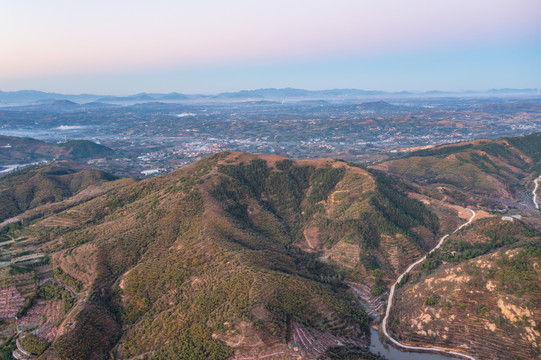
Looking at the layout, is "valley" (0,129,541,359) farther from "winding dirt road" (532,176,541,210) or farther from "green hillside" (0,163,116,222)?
"winding dirt road" (532,176,541,210)

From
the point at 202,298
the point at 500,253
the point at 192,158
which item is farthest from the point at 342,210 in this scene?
the point at 192,158

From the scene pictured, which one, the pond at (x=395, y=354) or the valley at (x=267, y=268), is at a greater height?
the valley at (x=267, y=268)

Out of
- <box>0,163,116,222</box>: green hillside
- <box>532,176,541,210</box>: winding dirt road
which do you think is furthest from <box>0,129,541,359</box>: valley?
<box>532,176,541,210</box>: winding dirt road

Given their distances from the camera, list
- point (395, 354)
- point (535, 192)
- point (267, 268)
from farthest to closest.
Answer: point (535, 192) → point (267, 268) → point (395, 354)

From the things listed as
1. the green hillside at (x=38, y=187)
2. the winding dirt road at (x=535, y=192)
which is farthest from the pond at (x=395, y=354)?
the green hillside at (x=38, y=187)

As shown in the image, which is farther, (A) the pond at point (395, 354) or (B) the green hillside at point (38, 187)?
(B) the green hillside at point (38, 187)

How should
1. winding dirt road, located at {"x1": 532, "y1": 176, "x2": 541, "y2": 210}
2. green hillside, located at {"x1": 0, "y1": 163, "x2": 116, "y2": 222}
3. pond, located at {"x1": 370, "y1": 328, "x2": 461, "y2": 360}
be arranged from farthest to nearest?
winding dirt road, located at {"x1": 532, "y1": 176, "x2": 541, "y2": 210} < green hillside, located at {"x1": 0, "y1": 163, "x2": 116, "y2": 222} < pond, located at {"x1": 370, "y1": 328, "x2": 461, "y2": 360}

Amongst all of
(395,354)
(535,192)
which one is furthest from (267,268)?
(535,192)

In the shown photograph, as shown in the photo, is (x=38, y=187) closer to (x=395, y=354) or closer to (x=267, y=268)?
(x=267, y=268)

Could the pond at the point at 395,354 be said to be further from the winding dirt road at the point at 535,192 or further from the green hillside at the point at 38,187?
the green hillside at the point at 38,187

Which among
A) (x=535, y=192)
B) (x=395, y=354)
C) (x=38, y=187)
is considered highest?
(x=38, y=187)

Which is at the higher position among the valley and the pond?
the valley

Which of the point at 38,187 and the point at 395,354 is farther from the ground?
the point at 38,187

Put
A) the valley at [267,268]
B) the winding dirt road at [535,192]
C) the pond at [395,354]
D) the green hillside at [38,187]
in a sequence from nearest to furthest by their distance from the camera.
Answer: the valley at [267,268] < the pond at [395,354] < the green hillside at [38,187] < the winding dirt road at [535,192]
